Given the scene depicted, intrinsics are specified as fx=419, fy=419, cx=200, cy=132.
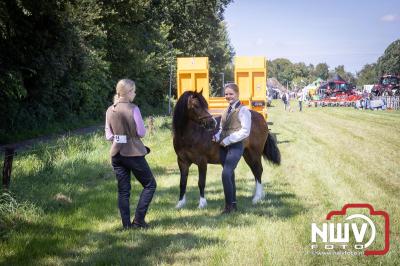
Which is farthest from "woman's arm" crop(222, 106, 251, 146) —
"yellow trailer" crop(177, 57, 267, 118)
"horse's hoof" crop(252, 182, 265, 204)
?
"yellow trailer" crop(177, 57, 267, 118)

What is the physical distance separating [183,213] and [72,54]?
13.5 m

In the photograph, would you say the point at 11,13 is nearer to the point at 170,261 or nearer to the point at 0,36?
the point at 0,36

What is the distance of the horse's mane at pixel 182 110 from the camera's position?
A: 664cm

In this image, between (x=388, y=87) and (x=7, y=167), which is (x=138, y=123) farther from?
(x=388, y=87)

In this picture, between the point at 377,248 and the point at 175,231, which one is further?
the point at 175,231

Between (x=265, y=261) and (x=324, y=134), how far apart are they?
1477 centimetres

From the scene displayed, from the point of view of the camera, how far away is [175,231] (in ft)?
19.1

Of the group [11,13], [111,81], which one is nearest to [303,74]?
[111,81]

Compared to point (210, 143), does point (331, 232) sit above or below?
below

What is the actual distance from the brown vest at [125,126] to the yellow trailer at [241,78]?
1034cm

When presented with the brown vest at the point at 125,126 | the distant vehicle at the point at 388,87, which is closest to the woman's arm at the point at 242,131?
the brown vest at the point at 125,126

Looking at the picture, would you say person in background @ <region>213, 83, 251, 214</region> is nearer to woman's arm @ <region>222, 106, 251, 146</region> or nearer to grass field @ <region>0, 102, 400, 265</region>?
woman's arm @ <region>222, 106, 251, 146</region>

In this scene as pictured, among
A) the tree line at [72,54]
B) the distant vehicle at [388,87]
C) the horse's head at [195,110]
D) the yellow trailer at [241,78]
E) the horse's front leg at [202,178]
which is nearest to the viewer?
the horse's head at [195,110]

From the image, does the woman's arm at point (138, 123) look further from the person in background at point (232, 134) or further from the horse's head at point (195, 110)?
the person in background at point (232, 134)
